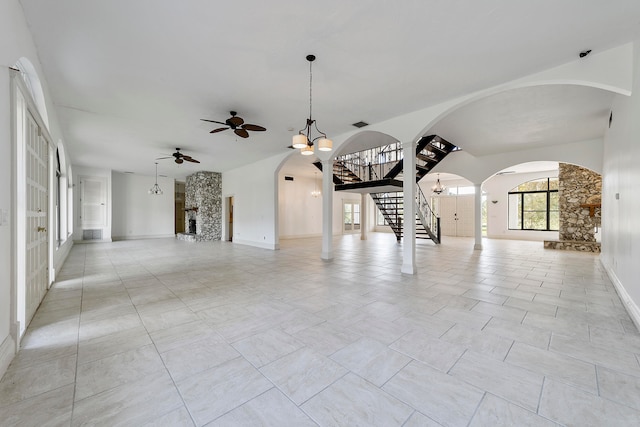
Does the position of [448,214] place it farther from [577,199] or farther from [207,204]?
[207,204]

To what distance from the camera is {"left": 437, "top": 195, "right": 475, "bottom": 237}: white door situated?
1309 centimetres

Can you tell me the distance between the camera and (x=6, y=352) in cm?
198

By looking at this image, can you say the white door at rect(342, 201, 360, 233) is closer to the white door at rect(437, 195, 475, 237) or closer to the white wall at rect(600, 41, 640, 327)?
the white door at rect(437, 195, 475, 237)

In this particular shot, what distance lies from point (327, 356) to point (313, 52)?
326 centimetres

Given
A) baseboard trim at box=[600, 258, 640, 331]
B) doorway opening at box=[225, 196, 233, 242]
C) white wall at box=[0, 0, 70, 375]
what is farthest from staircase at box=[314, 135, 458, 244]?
white wall at box=[0, 0, 70, 375]

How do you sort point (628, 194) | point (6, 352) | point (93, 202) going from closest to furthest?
point (6, 352) < point (628, 194) < point (93, 202)

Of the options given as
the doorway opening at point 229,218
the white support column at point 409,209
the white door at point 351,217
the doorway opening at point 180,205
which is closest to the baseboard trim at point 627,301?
the white support column at point 409,209

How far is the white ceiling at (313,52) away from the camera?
2.56 metres

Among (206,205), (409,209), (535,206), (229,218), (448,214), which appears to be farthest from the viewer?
(448,214)

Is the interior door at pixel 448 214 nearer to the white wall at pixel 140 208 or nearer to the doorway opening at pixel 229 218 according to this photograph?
the doorway opening at pixel 229 218

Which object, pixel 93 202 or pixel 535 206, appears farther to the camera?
pixel 535 206

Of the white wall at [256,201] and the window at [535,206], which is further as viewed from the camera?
the window at [535,206]

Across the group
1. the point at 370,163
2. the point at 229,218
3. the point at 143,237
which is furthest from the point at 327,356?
the point at 143,237

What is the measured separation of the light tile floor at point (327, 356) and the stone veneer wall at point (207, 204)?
24.3 ft
